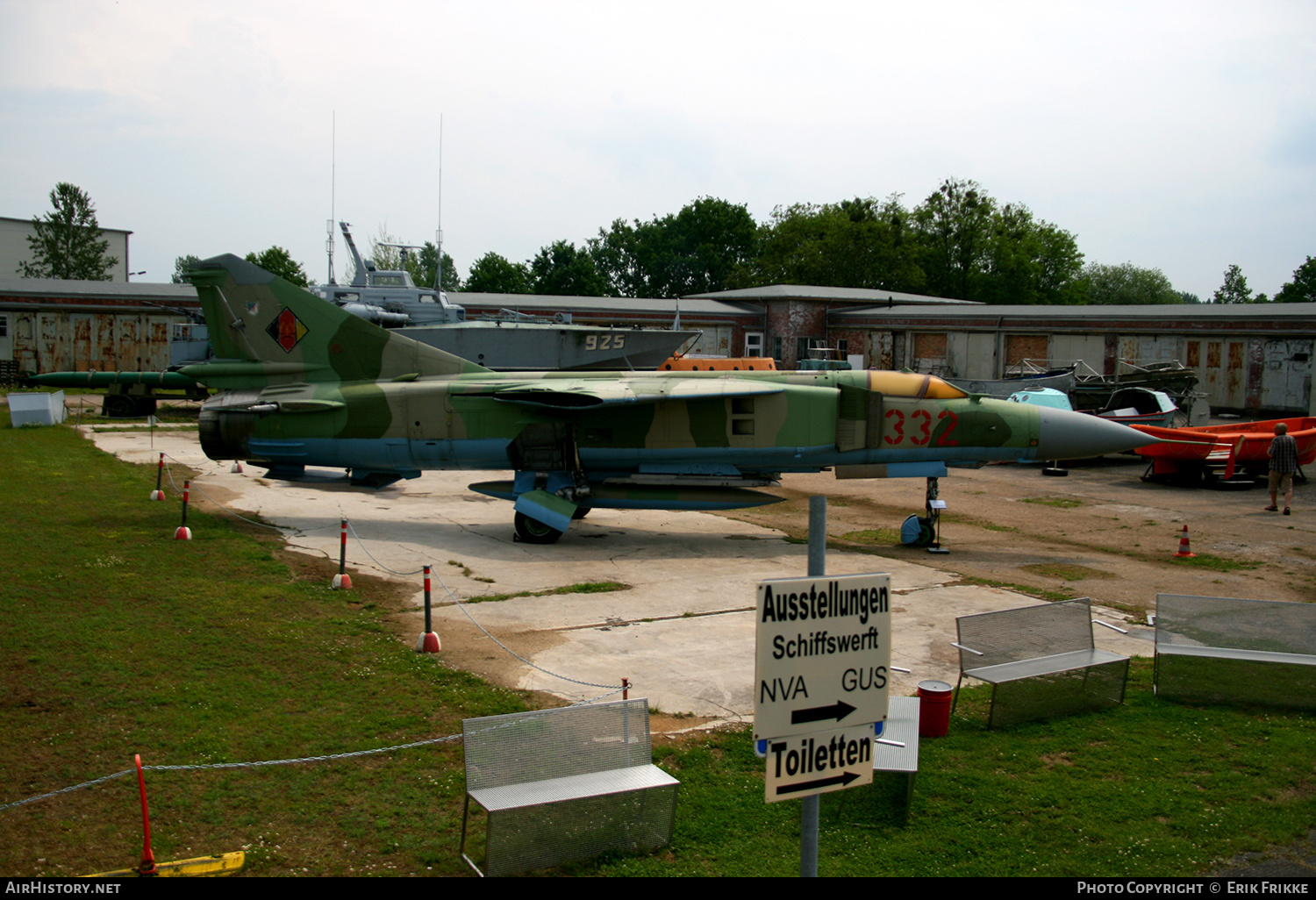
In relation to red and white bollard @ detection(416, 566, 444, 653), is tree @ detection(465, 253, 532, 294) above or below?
above

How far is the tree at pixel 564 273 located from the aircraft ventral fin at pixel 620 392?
204 feet

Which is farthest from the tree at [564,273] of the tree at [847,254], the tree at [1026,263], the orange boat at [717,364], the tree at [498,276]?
the orange boat at [717,364]

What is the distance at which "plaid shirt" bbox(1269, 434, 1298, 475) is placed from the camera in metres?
17.8

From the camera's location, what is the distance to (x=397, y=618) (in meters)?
9.93

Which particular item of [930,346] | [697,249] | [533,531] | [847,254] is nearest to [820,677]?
[533,531]

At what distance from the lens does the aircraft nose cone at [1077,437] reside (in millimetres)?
14195

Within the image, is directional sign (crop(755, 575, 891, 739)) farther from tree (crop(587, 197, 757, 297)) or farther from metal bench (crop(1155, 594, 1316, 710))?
tree (crop(587, 197, 757, 297))

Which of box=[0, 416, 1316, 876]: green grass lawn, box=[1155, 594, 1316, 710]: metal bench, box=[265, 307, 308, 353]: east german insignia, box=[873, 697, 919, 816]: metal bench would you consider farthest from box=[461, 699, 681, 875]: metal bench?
box=[265, 307, 308, 353]: east german insignia

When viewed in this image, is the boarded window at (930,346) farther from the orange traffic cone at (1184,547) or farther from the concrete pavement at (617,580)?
the orange traffic cone at (1184,547)

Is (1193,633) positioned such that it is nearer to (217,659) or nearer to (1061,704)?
(1061,704)

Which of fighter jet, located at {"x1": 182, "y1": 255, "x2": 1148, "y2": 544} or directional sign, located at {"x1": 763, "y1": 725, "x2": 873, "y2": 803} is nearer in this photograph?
directional sign, located at {"x1": 763, "y1": 725, "x2": 873, "y2": 803}

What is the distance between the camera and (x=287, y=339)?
15.2 metres

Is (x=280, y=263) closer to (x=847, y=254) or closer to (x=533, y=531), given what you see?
(x=847, y=254)

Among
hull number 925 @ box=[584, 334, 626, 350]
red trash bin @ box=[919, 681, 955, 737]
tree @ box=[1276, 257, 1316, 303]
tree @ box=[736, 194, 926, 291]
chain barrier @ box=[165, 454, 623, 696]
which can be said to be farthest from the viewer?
tree @ box=[1276, 257, 1316, 303]
